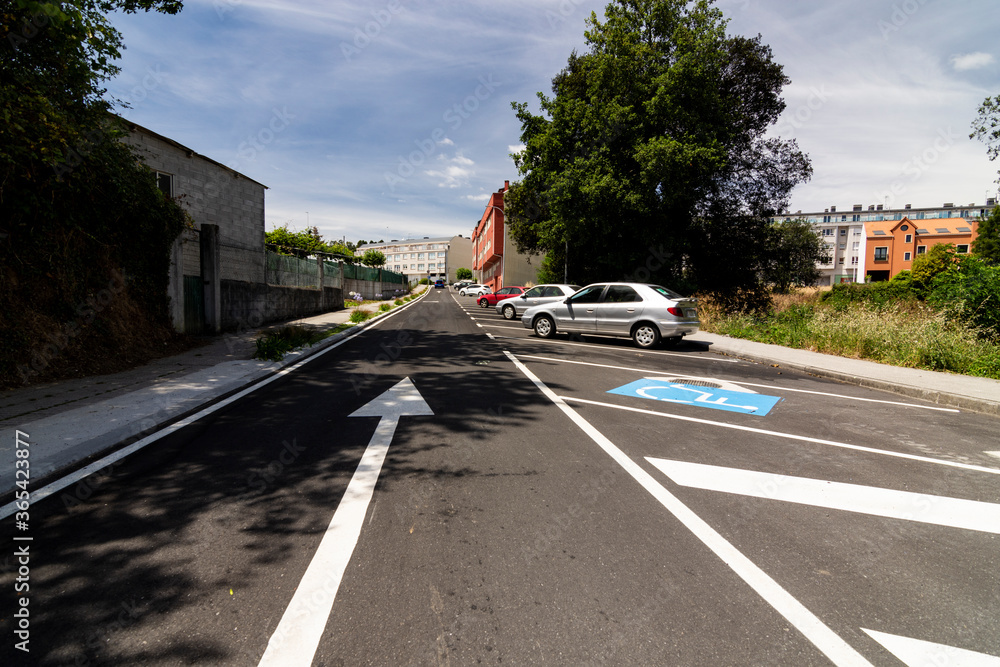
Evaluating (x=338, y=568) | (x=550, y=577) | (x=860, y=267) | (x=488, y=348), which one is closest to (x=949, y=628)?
(x=550, y=577)

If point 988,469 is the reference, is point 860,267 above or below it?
above

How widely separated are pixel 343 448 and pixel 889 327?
12.1 m

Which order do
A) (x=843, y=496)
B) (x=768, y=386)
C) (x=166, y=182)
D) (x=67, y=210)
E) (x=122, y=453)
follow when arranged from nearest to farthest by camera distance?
(x=843, y=496)
(x=122, y=453)
(x=67, y=210)
(x=768, y=386)
(x=166, y=182)

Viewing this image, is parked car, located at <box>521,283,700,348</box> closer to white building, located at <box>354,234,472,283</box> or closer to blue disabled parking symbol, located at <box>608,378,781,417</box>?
blue disabled parking symbol, located at <box>608,378,781,417</box>

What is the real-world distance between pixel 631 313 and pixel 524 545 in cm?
1074

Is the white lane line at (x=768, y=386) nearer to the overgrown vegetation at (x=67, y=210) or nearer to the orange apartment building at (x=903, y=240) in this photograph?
the overgrown vegetation at (x=67, y=210)

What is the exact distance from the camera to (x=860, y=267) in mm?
84625

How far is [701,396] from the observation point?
7.08 m

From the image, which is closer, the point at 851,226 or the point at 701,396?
the point at 701,396

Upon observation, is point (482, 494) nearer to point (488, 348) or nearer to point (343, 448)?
point (343, 448)

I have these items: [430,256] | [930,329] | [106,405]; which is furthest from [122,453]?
[430,256]

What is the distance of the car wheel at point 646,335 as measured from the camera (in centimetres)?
1264

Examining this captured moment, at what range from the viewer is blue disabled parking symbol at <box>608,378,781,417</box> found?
6508 mm

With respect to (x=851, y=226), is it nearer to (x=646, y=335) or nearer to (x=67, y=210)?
(x=646, y=335)
